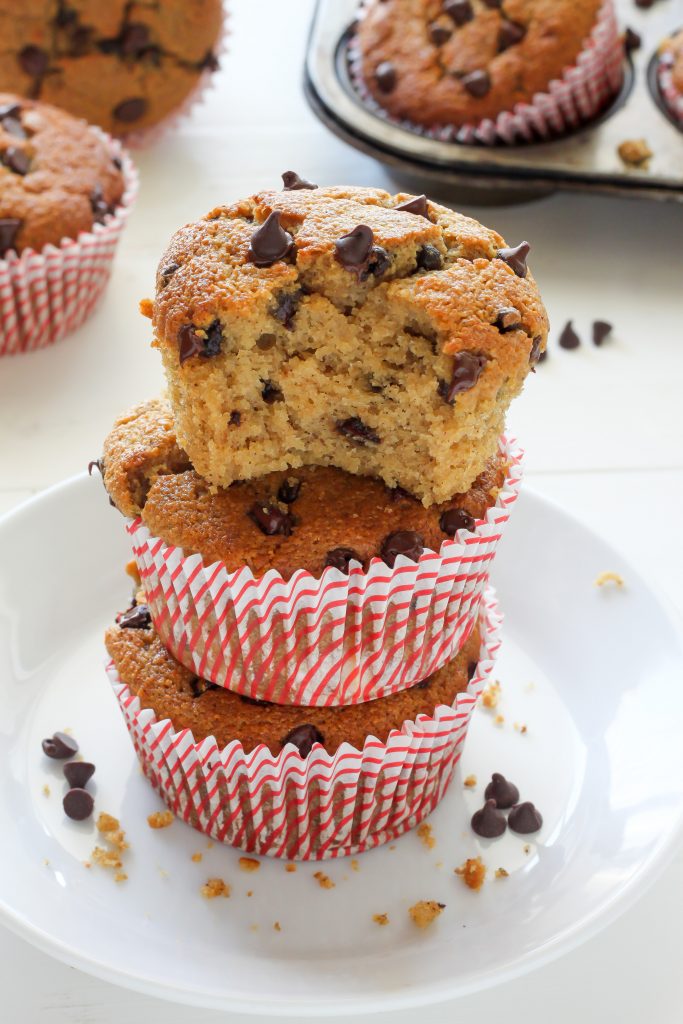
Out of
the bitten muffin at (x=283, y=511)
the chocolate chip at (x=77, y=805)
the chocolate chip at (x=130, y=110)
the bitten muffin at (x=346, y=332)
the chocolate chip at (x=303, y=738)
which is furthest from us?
the chocolate chip at (x=130, y=110)

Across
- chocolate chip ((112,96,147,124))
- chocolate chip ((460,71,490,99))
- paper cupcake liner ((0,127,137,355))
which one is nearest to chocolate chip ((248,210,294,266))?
paper cupcake liner ((0,127,137,355))

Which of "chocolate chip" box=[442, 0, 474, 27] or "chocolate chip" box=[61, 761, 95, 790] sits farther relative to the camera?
"chocolate chip" box=[442, 0, 474, 27]

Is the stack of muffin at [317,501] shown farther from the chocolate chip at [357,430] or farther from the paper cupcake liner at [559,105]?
the paper cupcake liner at [559,105]

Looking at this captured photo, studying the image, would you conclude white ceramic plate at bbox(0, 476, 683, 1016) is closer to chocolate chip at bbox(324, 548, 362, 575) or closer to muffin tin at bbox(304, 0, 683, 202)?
chocolate chip at bbox(324, 548, 362, 575)

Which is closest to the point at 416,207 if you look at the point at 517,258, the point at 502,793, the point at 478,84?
the point at 517,258

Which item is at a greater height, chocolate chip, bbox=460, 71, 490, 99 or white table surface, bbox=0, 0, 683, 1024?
chocolate chip, bbox=460, 71, 490, 99

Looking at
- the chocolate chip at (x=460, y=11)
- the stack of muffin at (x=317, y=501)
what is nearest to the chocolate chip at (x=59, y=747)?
the stack of muffin at (x=317, y=501)
